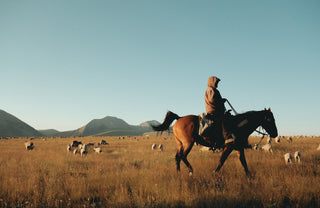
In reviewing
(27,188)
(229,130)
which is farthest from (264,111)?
(27,188)

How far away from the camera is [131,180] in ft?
19.5

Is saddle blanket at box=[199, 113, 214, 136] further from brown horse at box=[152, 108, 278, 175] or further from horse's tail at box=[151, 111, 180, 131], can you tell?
horse's tail at box=[151, 111, 180, 131]

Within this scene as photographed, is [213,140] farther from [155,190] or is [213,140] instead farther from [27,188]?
[27,188]

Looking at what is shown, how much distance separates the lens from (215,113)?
657cm

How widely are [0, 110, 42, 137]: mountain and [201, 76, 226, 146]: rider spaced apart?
197855 mm

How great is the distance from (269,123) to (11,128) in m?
213

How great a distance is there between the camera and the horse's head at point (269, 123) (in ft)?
22.2

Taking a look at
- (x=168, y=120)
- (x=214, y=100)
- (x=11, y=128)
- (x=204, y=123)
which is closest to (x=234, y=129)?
(x=204, y=123)

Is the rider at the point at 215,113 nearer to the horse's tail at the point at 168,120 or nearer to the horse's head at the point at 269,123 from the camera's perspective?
the horse's tail at the point at 168,120

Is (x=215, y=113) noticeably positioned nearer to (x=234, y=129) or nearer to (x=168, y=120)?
(x=234, y=129)

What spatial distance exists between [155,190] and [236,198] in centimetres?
200

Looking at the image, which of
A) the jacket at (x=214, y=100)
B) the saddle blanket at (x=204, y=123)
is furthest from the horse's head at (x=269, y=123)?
the saddle blanket at (x=204, y=123)

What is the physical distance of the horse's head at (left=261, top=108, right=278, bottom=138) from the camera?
6.76 metres

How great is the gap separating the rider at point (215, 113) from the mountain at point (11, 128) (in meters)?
198
